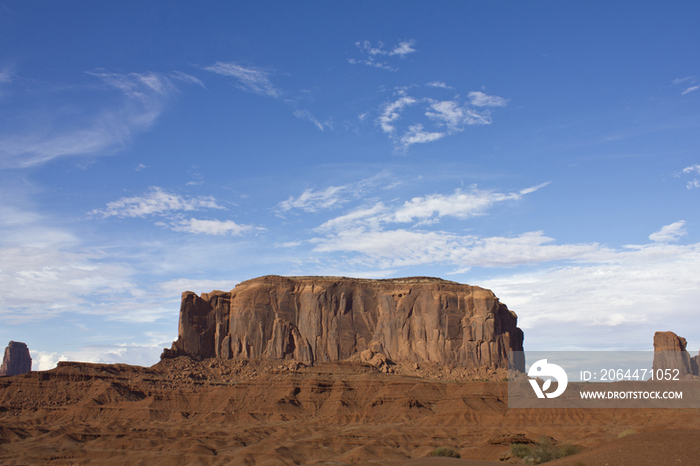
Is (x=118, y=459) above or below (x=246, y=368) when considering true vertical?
below

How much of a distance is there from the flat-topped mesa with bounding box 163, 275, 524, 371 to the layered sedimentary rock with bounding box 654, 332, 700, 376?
193 feet

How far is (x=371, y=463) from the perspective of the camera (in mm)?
50656

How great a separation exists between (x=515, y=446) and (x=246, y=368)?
71.5 m

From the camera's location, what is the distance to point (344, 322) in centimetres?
11700

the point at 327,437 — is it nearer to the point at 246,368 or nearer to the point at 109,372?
the point at 246,368

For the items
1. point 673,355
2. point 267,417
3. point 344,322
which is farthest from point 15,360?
point 673,355

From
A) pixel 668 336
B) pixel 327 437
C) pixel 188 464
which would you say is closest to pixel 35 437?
pixel 188 464

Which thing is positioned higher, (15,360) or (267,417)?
(15,360)

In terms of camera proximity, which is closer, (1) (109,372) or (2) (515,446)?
(2) (515,446)

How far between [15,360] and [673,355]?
642ft

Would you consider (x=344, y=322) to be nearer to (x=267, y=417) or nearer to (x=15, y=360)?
(x=267, y=417)

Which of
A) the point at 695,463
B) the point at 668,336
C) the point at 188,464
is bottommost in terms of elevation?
the point at 188,464

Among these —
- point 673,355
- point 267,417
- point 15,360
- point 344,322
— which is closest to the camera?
point 267,417

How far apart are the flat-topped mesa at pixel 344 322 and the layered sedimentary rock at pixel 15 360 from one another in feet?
331
